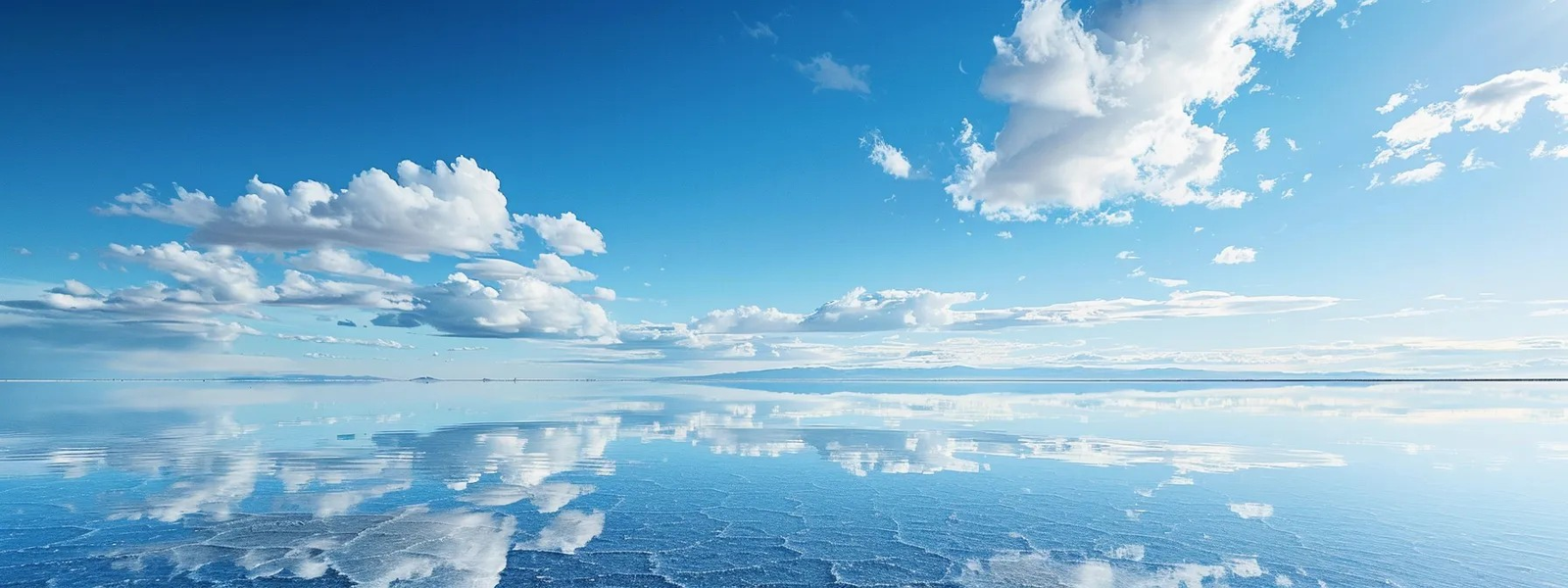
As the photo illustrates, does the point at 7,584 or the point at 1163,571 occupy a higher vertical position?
the point at 7,584

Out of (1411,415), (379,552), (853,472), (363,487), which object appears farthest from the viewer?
(1411,415)

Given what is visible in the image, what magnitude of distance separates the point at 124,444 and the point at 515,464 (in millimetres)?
18326

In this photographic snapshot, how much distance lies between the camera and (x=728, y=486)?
842 inches

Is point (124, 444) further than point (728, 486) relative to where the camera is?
Yes

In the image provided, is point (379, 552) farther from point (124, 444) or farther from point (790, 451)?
point (124, 444)

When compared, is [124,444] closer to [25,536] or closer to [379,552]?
[25,536]

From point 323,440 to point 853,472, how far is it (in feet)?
78.4

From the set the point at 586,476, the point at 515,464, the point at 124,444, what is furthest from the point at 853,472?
the point at 124,444

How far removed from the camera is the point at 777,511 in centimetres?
1809

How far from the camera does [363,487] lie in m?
20.2

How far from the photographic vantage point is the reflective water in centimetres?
1291

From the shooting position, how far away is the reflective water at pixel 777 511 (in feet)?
42.3

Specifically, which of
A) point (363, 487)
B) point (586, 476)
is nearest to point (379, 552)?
point (363, 487)

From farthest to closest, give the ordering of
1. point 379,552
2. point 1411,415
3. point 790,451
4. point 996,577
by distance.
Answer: point 1411,415
point 790,451
point 379,552
point 996,577
